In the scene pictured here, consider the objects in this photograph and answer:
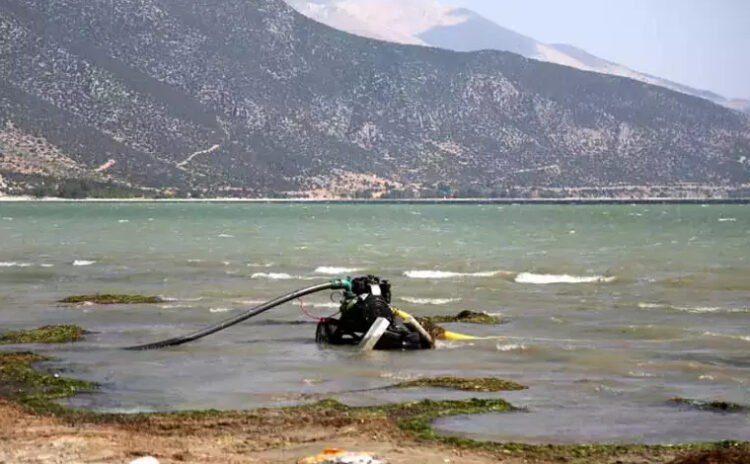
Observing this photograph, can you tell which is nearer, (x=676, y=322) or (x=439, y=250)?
(x=676, y=322)

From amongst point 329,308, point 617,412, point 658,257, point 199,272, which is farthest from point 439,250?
point 617,412

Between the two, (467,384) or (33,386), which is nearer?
(33,386)

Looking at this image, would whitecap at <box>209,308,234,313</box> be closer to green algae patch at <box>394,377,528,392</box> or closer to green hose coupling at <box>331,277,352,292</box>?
green hose coupling at <box>331,277,352,292</box>

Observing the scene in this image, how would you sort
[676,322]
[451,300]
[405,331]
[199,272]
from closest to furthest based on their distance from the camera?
1. [405,331]
2. [676,322]
3. [451,300]
4. [199,272]

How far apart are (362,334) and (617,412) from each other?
7.37 m

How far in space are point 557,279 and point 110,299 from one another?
18.5 metres

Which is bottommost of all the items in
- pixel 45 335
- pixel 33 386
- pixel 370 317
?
pixel 45 335

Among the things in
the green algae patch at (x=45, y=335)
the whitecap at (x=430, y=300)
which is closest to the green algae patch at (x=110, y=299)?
the whitecap at (x=430, y=300)

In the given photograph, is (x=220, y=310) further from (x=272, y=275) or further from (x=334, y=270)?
(x=334, y=270)

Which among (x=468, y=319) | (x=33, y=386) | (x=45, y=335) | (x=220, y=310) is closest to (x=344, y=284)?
(x=45, y=335)

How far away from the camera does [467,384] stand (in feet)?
62.4

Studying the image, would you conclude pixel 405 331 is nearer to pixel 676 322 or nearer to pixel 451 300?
pixel 676 322

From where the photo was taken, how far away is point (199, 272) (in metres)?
48.5

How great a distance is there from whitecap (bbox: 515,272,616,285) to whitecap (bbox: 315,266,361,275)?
261 inches
